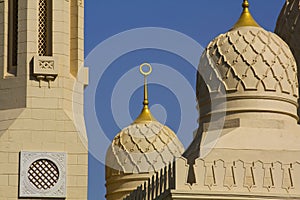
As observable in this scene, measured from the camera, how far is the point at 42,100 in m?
28.5

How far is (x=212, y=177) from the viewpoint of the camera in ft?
85.1

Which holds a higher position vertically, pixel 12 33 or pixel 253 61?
pixel 12 33

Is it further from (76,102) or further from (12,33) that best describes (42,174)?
(12,33)

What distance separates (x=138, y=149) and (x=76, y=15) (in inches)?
249

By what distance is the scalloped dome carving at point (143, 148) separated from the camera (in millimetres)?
34594

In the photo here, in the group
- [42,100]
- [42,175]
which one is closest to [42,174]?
[42,175]

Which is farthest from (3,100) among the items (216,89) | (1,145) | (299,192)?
(299,192)

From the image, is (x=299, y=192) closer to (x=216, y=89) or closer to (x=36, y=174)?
(x=216, y=89)

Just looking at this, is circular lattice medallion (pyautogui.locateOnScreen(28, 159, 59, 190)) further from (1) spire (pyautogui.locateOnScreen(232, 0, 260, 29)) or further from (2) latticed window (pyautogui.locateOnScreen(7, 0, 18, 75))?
(1) spire (pyautogui.locateOnScreen(232, 0, 260, 29))

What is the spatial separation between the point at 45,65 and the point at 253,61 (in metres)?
4.33

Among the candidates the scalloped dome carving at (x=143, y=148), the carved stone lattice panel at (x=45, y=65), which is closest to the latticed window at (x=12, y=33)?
the carved stone lattice panel at (x=45, y=65)

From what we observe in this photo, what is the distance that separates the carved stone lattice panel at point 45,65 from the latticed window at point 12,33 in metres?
0.65

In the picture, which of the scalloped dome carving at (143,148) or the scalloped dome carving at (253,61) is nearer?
the scalloped dome carving at (253,61)

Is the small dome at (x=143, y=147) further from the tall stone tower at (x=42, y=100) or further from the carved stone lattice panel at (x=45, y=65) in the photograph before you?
the carved stone lattice panel at (x=45, y=65)
